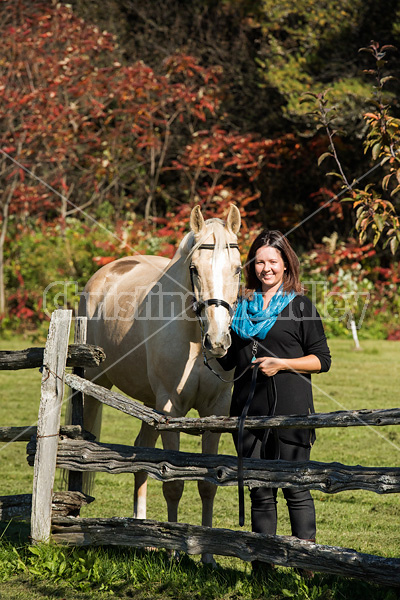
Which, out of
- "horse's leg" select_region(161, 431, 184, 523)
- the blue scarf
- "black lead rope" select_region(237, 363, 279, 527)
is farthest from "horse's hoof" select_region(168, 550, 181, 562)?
the blue scarf

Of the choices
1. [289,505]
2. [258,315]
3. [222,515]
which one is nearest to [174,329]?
[258,315]

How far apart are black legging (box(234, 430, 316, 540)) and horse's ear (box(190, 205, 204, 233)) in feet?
4.87

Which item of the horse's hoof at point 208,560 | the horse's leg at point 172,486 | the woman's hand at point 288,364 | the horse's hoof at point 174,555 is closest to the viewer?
the woman's hand at point 288,364

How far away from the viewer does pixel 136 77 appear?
1733 cm

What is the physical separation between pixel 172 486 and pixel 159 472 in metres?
0.70

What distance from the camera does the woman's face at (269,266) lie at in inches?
168

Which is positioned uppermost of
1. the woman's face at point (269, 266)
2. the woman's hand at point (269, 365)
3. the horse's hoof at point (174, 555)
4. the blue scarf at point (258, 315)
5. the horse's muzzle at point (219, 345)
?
the woman's face at point (269, 266)

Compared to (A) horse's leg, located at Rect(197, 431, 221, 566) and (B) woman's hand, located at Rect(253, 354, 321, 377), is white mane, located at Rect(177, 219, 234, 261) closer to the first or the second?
(B) woman's hand, located at Rect(253, 354, 321, 377)

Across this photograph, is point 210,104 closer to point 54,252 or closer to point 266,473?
point 54,252

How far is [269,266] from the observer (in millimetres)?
4258

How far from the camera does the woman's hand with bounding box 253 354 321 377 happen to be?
13.2 ft

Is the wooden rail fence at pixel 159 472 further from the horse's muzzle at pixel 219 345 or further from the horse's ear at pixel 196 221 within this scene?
the horse's ear at pixel 196 221

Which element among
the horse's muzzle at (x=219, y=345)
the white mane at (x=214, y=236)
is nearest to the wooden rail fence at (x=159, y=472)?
the horse's muzzle at (x=219, y=345)

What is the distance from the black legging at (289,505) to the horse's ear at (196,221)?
1484 millimetres
